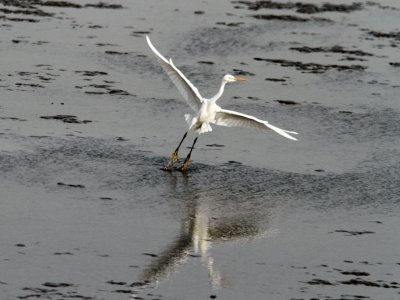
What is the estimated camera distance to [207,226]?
1352 cm


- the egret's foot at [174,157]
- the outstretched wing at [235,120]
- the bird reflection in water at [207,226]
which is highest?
the outstretched wing at [235,120]

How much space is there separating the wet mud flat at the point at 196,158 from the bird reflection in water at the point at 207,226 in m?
0.03

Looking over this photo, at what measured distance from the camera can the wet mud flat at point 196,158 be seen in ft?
39.2

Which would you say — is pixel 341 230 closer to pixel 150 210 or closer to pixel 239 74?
pixel 150 210

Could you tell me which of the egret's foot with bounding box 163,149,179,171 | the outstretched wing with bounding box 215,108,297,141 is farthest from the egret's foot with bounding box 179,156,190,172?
the outstretched wing with bounding box 215,108,297,141

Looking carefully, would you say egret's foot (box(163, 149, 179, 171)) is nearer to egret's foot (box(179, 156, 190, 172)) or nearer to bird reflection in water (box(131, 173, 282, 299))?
egret's foot (box(179, 156, 190, 172))

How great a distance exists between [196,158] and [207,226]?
2.93 meters

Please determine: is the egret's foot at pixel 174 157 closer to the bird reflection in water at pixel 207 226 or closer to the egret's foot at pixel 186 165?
the egret's foot at pixel 186 165

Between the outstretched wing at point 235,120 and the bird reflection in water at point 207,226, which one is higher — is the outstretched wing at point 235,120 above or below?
above

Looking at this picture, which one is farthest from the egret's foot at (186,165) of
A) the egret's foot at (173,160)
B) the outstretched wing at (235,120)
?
the outstretched wing at (235,120)

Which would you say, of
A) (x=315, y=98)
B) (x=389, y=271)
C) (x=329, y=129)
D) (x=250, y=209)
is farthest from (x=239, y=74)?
(x=389, y=271)

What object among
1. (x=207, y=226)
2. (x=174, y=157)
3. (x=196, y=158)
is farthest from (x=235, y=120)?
(x=207, y=226)

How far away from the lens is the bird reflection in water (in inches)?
468

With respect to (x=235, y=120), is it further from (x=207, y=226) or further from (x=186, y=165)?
(x=207, y=226)
